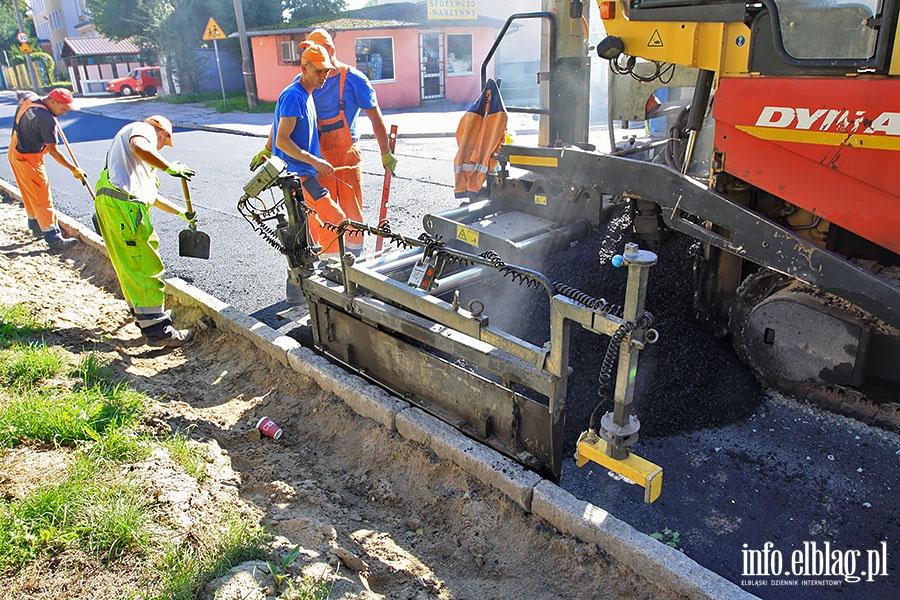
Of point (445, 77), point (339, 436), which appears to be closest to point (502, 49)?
point (445, 77)

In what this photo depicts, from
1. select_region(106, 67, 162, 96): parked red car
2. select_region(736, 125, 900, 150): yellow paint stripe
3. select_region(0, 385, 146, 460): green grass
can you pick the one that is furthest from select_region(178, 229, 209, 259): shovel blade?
select_region(106, 67, 162, 96): parked red car

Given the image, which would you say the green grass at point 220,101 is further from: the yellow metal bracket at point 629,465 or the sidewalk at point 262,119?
the yellow metal bracket at point 629,465

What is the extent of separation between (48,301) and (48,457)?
9.86 ft

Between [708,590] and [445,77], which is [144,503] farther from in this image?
[445,77]

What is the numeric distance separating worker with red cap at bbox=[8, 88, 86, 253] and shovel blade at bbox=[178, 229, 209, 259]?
3.22 m

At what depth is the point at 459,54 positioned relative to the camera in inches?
898

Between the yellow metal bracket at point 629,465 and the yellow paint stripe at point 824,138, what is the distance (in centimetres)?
188

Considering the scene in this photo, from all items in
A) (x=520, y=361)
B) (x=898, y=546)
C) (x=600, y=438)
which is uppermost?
(x=520, y=361)

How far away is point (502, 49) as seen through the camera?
810 inches

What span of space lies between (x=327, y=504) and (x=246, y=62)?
20216 millimetres

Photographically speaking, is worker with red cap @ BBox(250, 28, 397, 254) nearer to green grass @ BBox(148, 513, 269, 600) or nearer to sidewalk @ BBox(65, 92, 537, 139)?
green grass @ BBox(148, 513, 269, 600)

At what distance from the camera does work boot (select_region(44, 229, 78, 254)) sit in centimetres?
726

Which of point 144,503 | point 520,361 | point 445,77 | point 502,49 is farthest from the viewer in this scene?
point 445,77

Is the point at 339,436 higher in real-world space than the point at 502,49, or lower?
lower
